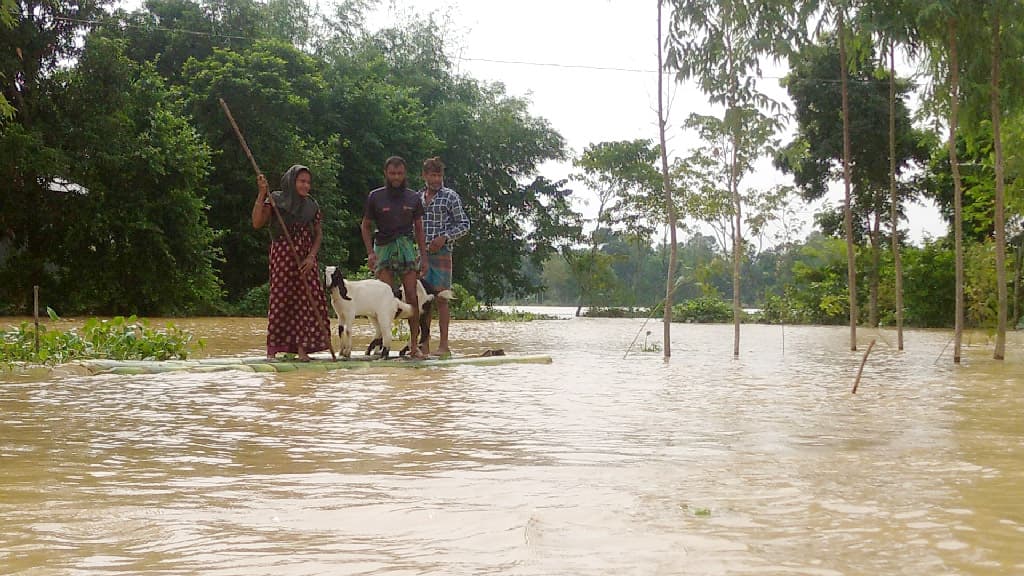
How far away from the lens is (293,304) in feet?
31.0

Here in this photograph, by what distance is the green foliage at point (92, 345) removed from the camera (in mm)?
9352

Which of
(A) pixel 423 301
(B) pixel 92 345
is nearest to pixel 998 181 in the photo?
(A) pixel 423 301

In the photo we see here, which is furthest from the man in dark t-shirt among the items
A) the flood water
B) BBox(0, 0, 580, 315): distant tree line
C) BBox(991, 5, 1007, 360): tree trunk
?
BBox(991, 5, 1007, 360): tree trunk

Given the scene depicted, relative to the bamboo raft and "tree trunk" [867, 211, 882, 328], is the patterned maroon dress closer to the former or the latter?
the bamboo raft

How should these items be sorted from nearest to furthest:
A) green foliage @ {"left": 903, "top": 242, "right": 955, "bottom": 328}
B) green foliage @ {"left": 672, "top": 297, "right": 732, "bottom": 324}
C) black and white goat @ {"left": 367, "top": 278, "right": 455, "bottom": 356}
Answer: black and white goat @ {"left": 367, "top": 278, "right": 455, "bottom": 356}, green foliage @ {"left": 903, "top": 242, "right": 955, "bottom": 328}, green foliage @ {"left": 672, "top": 297, "right": 732, "bottom": 324}

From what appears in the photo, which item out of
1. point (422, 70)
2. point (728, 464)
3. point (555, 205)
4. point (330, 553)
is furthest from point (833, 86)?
point (330, 553)

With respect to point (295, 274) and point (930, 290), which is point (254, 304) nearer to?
point (930, 290)

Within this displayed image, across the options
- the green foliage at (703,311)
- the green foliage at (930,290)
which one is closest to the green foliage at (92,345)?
the green foliage at (930,290)

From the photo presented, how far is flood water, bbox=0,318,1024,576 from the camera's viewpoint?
2811mm

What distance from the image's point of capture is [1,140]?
73.4ft

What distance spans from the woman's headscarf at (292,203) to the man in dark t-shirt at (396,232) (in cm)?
67

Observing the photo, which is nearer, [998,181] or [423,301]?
[423,301]

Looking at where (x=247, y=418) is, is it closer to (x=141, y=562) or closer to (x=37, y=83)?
(x=141, y=562)

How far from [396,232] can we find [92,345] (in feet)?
10.7
